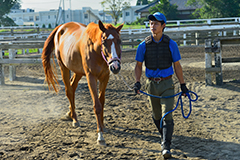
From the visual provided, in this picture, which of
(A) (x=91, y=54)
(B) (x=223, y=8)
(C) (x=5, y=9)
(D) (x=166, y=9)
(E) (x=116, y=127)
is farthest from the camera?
(C) (x=5, y=9)

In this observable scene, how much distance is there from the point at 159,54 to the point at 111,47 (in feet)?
2.22

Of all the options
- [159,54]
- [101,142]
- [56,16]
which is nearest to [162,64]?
[159,54]

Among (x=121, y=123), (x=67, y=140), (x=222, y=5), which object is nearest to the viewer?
(x=67, y=140)

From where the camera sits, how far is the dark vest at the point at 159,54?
3594 mm

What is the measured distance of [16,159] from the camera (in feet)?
11.5

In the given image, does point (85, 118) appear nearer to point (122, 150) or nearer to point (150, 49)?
point (122, 150)

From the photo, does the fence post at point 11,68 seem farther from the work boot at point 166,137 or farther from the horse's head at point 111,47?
the work boot at point 166,137

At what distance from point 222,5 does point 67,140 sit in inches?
1307

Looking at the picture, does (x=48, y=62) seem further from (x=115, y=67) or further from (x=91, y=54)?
(x=115, y=67)

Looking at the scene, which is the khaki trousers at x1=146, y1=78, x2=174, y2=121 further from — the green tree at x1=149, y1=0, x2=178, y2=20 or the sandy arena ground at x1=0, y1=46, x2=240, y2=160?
the green tree at x1=149, y1=0, x2=178, y2=20

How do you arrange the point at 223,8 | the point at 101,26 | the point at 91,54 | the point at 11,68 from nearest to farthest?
the point at 101,26
the point at 91,54
the point at 11,68
the point at 223,8

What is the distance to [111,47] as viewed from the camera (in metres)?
3.75

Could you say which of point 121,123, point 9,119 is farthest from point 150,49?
point 9,119

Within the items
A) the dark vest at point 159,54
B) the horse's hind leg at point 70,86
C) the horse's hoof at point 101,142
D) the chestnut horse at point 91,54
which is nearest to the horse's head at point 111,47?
the chestnut horse at point 91,54
